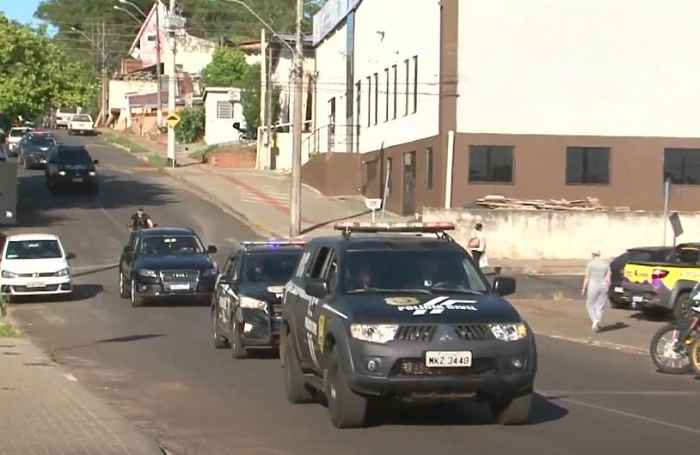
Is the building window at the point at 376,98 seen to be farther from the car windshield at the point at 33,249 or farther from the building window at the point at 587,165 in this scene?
the car windshield at the point at 33,249

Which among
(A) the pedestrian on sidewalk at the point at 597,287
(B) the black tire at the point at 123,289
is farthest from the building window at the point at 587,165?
(A) the pedestrian on sidewalk at the point at 597,287

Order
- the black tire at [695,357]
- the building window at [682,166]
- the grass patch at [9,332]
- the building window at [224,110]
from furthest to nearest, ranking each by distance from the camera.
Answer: the building window at [224,110]
the building window at [682,166]
the grass patch at [9,332]
the black tire at [695,357]

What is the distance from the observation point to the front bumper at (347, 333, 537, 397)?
451 inches

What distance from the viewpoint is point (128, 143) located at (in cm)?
8556

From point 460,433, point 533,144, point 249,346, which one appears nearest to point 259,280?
point 249,346

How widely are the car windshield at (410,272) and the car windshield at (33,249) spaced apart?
19.6 metres

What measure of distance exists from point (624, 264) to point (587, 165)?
17718 millimetres

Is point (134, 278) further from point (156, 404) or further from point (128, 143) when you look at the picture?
point (128, 143)

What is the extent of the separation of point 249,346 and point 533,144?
2887 centimetres

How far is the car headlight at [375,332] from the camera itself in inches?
453

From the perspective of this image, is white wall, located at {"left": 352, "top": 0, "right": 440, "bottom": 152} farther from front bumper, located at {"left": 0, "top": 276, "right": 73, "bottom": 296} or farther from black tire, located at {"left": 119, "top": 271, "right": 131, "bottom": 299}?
front bumper, located at {"left": 0, "top": 276, "right": 73, "bottom": 296}

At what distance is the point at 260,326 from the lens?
18.5 m

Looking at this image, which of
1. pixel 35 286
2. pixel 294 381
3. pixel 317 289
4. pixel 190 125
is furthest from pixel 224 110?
pixel 317 289

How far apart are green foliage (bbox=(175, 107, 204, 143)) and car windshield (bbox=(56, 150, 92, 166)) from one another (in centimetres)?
3244
